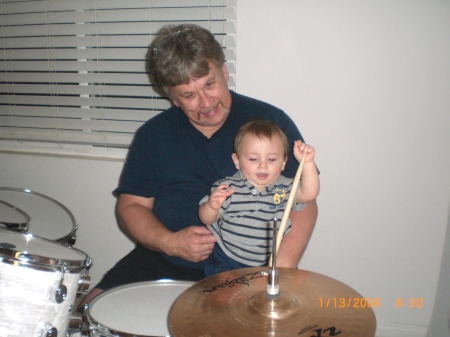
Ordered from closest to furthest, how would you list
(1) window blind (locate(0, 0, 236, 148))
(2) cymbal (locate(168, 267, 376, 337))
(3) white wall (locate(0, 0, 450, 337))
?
(2) cymbal (locate(168, 267, 376, 337)) → (3) white wall (locate(0, 0, 450, 337)) → (1) window blind (locate(0, 0, 236, 148))

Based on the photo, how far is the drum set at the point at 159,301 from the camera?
76 centimetres

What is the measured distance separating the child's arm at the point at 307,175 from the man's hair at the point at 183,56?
408 mm

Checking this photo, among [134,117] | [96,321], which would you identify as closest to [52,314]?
[96,321]

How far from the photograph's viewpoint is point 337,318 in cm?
77

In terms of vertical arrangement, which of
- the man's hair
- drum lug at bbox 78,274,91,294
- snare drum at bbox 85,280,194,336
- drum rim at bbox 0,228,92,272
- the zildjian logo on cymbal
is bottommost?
snare drum at bbox 85,280,194,336

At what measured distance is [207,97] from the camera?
1.33 metres

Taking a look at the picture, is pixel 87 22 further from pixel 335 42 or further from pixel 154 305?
pixel 154 305

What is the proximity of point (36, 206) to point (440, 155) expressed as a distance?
5.08 ft

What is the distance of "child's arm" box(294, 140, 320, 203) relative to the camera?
1092mm

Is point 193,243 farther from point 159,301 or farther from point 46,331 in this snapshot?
point 46,331

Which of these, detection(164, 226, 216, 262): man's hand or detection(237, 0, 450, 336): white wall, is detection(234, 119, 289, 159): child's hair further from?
detection(237, 0, 450, 336): white wall

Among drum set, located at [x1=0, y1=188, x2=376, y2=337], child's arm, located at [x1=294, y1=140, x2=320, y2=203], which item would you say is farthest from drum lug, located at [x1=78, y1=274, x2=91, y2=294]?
child's arm, located at [x1=294, y1=140, x2=320, y2=203]

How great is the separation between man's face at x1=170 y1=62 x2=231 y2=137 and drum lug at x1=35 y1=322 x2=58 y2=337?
735 mm

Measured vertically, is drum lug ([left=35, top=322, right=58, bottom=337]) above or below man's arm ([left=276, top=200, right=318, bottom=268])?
below
